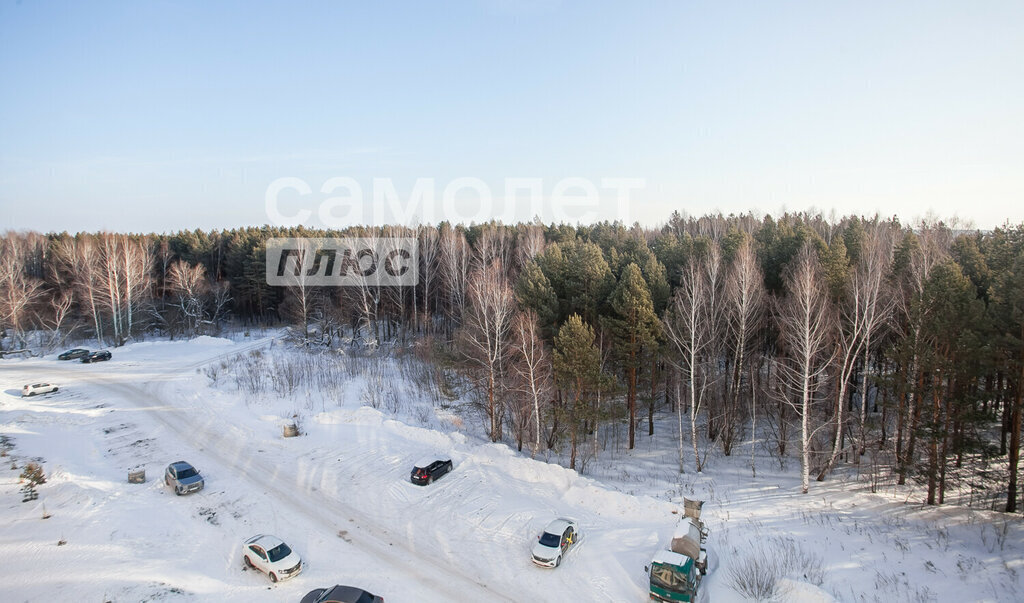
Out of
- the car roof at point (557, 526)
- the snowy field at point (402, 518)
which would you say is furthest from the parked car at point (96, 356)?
the car roof at point (557, 526)

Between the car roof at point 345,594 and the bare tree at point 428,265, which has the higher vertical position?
the bare tree at point 428,265

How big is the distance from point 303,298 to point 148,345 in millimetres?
19143

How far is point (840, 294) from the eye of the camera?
28.0 m

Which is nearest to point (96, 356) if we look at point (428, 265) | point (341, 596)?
point (428, 265)

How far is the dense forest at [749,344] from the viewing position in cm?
2070

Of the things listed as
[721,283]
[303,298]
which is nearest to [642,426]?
[721,283]

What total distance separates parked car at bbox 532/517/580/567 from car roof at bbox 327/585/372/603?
596 cm

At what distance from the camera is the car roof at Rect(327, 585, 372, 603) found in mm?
→ 13418

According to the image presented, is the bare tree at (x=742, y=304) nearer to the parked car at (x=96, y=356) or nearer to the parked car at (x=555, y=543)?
the parked car at (x=555, y=543)

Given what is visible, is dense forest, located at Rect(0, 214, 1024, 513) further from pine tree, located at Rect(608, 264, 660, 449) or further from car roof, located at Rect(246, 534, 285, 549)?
car roof, located at Rect(246, 534, 285, 549)

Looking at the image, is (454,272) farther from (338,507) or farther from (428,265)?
(338,507)

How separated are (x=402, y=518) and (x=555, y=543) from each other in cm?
709

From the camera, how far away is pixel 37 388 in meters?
34.9

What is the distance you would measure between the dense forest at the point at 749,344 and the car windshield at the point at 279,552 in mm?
14265
